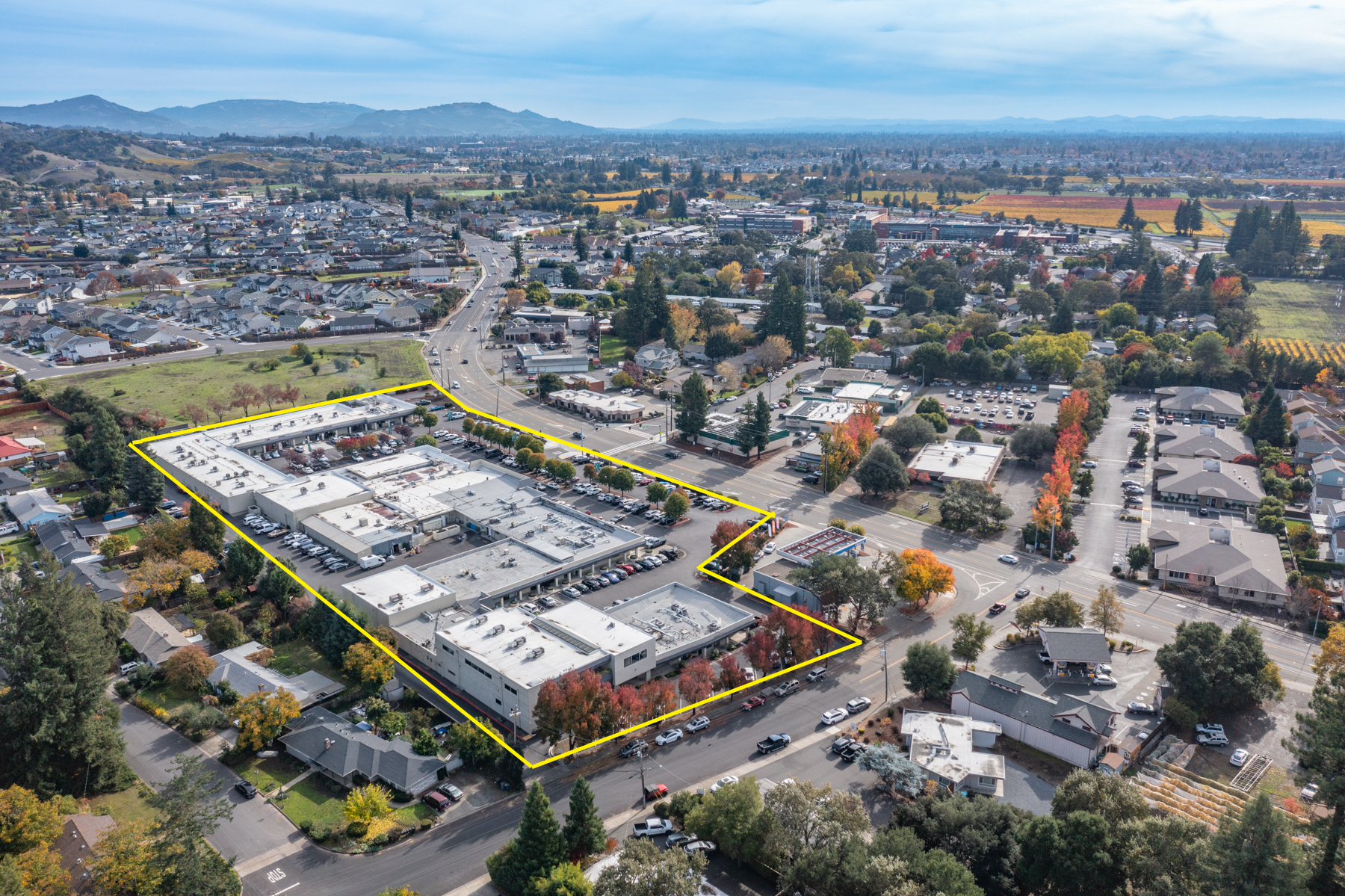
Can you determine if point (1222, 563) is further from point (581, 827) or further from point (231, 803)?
point (231, 803)

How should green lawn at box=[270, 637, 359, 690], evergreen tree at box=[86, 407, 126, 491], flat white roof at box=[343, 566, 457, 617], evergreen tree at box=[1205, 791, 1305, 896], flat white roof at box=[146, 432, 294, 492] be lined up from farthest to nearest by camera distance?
evergreen tree at box=[86, 407, 126, 491] < flat white roof at box=[146, 432, 294, 492] < flat white roof at box=[343, 566, 457, 617] < green lawn at box=[270, 637, 359, 690] < evergreen tree at box=[1205, 791, 1305, 896]

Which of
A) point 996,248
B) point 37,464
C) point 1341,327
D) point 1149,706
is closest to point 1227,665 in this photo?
point 1149,706

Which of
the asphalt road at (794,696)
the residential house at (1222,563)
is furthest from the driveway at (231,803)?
the residential house at (1222,563)

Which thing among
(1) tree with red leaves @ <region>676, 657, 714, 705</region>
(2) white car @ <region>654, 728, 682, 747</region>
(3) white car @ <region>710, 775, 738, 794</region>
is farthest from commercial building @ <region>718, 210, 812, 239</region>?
(3) white car @ <region>710, 775, 738, 794</region>

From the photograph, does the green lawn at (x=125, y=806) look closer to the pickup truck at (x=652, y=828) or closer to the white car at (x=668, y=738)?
the pickup truck at (x=652, y=828)

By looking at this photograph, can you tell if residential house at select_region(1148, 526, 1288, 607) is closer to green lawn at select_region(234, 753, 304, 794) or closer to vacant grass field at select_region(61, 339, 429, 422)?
green lawn at select_region(234, 753, 304, 794)

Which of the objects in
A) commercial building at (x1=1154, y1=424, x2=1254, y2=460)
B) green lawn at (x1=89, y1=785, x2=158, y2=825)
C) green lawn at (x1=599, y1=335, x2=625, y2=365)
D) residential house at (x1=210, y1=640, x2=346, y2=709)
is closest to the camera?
green lawn at (x1=89, y1=785, x2=158, y2=825)
